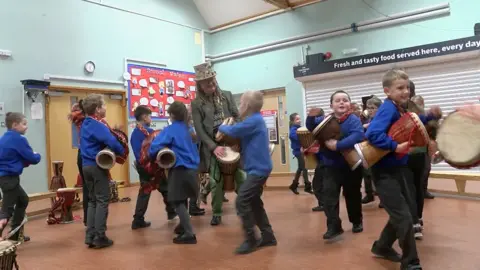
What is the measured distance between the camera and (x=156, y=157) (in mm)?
3838

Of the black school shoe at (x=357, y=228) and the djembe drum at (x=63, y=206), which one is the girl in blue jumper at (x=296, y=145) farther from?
the djembe drum at (x=63, y=206)

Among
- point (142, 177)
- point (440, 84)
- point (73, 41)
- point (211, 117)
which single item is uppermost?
point (73, 41)

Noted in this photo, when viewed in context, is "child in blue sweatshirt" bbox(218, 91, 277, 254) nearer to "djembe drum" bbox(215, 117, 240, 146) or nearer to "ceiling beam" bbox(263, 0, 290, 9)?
"djembe drum" bbox(215, 117, 240, 146)

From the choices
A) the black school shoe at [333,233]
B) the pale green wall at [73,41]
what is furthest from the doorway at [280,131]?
the black school shoe at [333,233]

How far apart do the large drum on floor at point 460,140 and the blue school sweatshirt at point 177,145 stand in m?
2.20

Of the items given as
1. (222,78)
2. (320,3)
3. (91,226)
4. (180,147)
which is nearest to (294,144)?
(180,147)

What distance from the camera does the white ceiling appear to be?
10.6 metres

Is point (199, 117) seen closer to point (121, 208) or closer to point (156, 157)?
point (156, 157)

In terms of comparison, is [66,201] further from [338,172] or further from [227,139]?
[338,172]

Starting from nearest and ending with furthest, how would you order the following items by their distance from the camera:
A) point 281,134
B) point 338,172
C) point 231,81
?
point 338,172, point 281,134, point 231,81

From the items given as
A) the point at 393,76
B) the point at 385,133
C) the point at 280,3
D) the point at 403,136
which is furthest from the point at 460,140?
the point at 280,3

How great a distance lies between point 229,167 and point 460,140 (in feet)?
7.94

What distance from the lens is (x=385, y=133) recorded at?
2604 mm

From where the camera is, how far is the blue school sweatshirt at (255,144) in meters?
3.37
